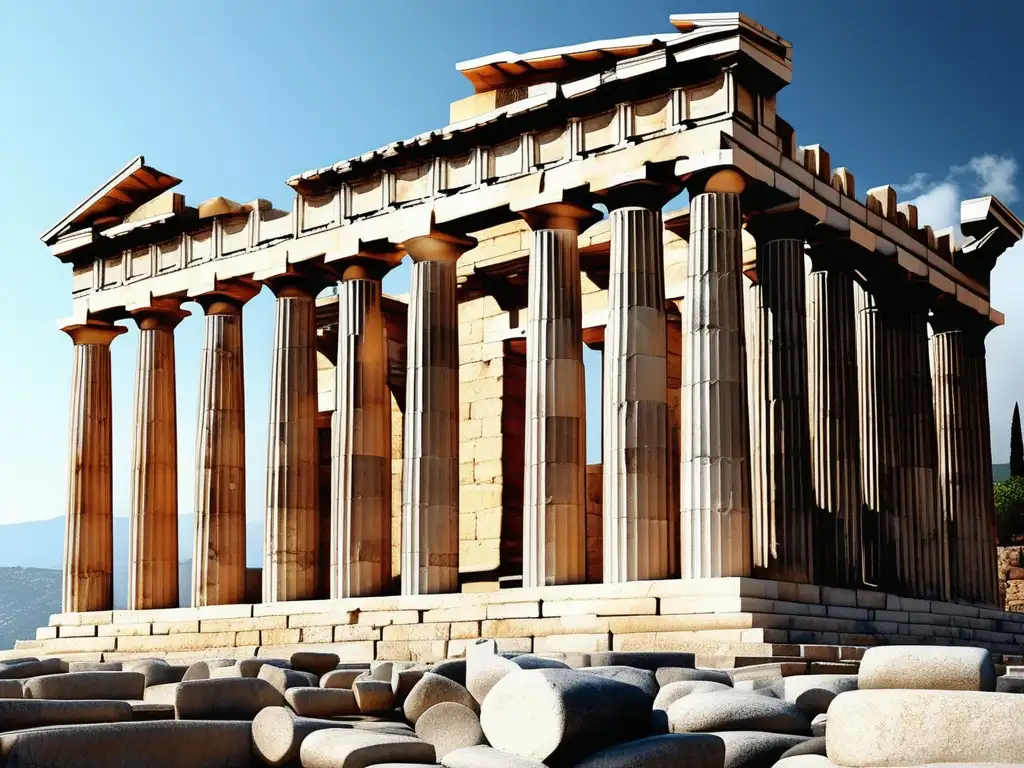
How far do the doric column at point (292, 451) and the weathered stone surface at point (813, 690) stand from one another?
64.7ft

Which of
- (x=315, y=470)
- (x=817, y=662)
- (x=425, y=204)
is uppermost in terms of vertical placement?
(x=425, y=204)

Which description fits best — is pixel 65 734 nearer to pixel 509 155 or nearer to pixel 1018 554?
pixel 509 155

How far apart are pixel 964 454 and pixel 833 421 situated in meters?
7.84

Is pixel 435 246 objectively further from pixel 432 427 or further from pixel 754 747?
pixel 754 747

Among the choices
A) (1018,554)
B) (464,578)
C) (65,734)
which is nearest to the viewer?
(65,734)

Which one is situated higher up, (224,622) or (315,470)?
(315,470)

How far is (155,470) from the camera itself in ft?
126

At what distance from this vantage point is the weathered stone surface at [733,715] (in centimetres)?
1224

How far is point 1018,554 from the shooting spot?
169 ft

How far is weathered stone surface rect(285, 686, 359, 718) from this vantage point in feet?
45.7

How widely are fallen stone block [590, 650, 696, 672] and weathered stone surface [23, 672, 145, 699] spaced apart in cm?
557

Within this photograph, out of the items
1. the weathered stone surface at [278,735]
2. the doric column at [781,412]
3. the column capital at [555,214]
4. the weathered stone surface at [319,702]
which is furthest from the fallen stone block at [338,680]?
the column capital at [555,214]

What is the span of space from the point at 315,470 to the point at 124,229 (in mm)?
9461

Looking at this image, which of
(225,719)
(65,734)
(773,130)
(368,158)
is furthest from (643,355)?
(65,734)
